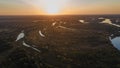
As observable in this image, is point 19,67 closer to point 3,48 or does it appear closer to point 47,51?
point 47,51

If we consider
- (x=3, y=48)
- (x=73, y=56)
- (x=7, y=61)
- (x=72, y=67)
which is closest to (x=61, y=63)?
(x=72, y=67)

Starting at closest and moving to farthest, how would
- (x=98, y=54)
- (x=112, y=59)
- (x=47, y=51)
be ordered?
(x=112, y=59), (x=98, y=54), (x=47, y=51)

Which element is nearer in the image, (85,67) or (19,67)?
(19,67)

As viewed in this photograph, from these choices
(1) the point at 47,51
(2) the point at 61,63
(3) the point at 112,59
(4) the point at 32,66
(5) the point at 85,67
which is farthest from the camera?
(1) the point at 47,51

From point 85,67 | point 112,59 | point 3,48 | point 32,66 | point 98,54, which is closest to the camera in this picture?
point 32,66

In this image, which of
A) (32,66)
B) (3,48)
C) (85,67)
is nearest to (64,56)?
(85,67)

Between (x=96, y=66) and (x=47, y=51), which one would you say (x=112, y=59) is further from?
(x=47, y=51)

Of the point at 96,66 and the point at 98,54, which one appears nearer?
the point at 96,66

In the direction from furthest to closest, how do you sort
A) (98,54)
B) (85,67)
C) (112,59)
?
(98,54)
(112,59)
(85,67)
